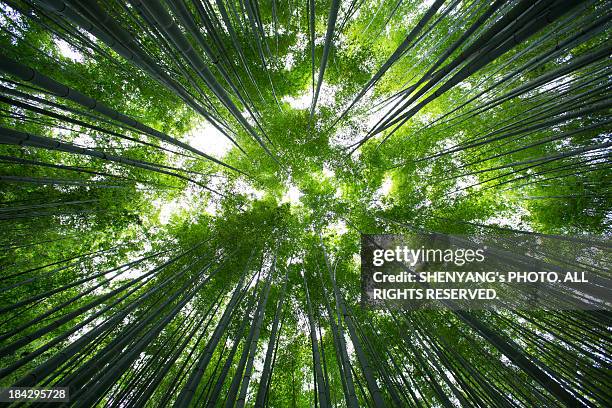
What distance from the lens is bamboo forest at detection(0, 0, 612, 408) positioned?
11.8 ft

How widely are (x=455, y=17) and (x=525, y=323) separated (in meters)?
5.45

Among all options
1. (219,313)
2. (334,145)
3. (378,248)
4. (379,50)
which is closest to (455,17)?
(379,50)

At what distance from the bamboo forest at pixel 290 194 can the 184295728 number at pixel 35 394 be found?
0.59m

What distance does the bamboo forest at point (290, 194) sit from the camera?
3.60 metres

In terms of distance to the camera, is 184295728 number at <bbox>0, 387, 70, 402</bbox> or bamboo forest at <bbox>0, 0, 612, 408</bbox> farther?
bamboo forest at <bbox>0, 0, 612, 408</bbox>

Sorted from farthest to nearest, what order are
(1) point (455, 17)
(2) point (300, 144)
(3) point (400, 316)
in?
1. (2) point (300, 144)
2. (1) point (455, 17)
3. (3) point (400, 316)

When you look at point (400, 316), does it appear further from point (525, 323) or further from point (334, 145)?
point (334, 145)

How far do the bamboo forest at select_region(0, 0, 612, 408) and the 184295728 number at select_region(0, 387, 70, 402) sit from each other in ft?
1.94

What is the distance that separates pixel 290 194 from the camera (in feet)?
23.0

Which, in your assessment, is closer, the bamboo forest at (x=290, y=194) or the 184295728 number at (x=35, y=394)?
the 184295728 number at (x=35, y=394)

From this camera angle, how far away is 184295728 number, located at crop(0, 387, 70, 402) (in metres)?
1.99

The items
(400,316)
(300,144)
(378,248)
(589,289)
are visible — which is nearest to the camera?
(589,289)

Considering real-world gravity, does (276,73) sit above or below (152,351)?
above

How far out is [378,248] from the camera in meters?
5.98
